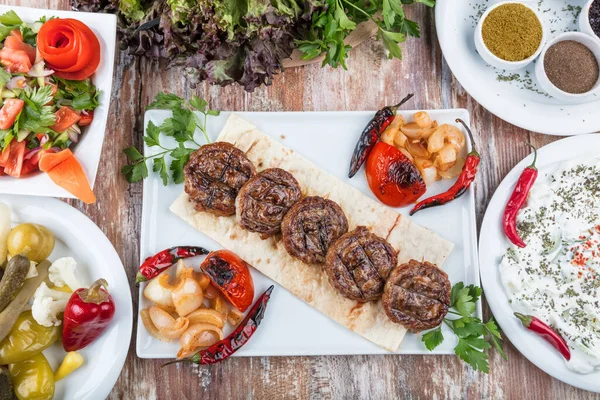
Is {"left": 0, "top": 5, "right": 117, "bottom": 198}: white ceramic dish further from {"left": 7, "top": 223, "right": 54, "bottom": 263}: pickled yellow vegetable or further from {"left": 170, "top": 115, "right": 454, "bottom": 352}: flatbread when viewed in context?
{"left": 170, "top": 115, "right": 454, "bottom": 352}: flatbread

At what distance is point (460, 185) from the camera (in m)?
3.74

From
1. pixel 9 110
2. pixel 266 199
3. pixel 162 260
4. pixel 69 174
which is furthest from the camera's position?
pixel 162 260

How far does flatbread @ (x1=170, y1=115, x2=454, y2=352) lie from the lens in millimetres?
3701

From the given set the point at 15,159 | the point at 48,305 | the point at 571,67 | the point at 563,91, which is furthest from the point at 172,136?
the point at 571,67

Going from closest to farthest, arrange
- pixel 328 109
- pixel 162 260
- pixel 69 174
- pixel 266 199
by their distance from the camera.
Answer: pixel 69 174 → pixel 266 199 → pixel 162 260 → pixel 328 109

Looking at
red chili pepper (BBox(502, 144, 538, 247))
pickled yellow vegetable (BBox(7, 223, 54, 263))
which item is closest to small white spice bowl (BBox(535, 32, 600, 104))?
red chili pepper (BBox(502, 144, 538, 247))

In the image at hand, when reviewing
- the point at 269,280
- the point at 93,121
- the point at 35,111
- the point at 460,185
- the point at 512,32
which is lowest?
the point at 269,280

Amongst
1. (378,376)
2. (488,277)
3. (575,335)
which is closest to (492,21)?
(488,277)

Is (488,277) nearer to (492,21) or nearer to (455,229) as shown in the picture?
(455,229)

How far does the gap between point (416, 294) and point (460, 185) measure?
0.83 meters

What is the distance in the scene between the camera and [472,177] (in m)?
3.75

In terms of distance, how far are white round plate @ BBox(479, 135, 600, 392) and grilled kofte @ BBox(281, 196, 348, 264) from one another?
1.06 m

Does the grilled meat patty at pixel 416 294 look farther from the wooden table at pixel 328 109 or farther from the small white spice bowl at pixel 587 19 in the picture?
the small white spice bowl at pixel 587 19

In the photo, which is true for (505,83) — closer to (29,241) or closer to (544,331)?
(544,331)
